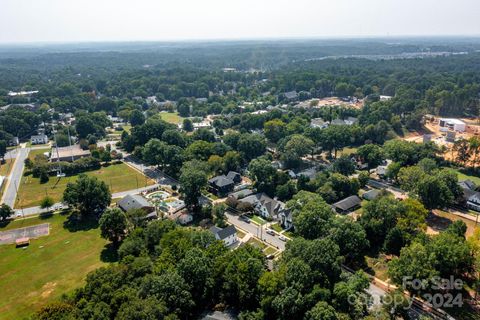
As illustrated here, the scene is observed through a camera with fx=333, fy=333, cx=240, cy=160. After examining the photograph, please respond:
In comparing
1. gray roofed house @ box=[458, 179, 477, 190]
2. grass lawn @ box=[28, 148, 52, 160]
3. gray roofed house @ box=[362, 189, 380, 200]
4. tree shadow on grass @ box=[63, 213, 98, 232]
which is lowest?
tree shadow on grass @ box=[63, 213, 98, 232]

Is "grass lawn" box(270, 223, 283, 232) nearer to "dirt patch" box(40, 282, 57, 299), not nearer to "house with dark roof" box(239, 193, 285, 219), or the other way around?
"house with dark roof" box(239, 193, 285, 219)

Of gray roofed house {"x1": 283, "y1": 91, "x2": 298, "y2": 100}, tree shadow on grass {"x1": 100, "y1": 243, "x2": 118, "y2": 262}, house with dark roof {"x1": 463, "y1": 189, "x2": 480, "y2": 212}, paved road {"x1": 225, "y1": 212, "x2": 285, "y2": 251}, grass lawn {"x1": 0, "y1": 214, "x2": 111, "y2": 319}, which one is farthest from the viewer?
gray roofed house {"x1": 283, "y1": 91, "x2": 298, "y2": 100}

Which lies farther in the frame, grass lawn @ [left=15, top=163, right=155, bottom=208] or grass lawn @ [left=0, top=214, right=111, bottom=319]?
grass lawn @ [left=15, top=163, right=155, bottom=208]

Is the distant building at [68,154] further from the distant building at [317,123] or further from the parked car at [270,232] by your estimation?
the distant building at [317,123]

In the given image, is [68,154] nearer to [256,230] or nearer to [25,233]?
[25,233]

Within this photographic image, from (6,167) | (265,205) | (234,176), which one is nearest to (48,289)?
(265,205)

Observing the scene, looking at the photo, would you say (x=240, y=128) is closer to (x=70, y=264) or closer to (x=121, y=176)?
(x=121, y=176)

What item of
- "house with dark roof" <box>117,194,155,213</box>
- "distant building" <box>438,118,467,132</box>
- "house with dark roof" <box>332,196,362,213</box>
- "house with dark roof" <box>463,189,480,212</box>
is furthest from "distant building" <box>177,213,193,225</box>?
"distant building" <box>438,118,467,132</box>

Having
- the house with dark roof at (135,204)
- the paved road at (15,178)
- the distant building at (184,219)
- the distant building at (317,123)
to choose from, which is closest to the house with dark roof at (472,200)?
the distant building at (184,219)
